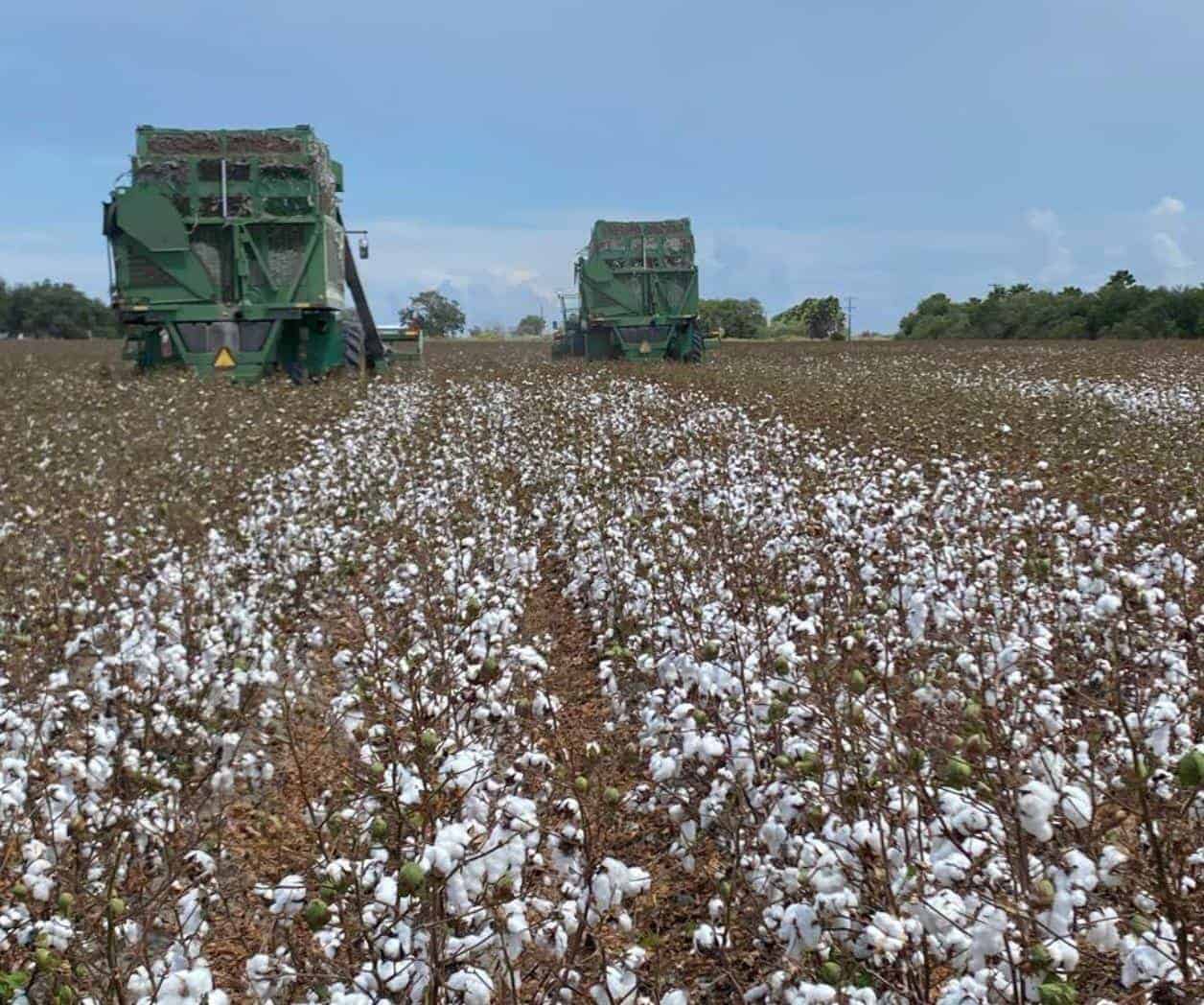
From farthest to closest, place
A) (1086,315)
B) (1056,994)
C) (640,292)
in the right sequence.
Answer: (1086,315)
(640,292)
(1056,994)

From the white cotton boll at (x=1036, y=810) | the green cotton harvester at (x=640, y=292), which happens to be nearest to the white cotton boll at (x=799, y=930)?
the white cotton boll at (x=1036, y=810)

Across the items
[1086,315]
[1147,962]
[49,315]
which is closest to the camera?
[1147,962]

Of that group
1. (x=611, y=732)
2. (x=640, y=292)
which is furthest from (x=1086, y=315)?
(x=611, y=732)

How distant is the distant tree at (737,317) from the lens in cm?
8575

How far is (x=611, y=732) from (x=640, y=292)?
23289mm

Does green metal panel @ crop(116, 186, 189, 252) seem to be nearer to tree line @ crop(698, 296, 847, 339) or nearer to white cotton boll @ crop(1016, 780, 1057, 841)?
white cotton boll @ crop(1016, 780, 1057, 841)

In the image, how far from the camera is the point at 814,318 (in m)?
104

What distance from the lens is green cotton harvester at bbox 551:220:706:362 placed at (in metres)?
26.7

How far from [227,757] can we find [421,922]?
8.78 feet

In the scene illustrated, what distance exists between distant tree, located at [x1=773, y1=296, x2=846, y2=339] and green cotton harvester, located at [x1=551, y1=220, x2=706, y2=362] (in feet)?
202

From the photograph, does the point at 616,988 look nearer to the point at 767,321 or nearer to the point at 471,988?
the point at 471,988

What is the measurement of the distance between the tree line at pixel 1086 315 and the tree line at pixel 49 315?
190 feet

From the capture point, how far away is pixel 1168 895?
2.19 m

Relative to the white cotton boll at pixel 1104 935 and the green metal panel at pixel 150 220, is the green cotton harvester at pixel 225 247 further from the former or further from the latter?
the white cotton boll at pixel 1104 935
